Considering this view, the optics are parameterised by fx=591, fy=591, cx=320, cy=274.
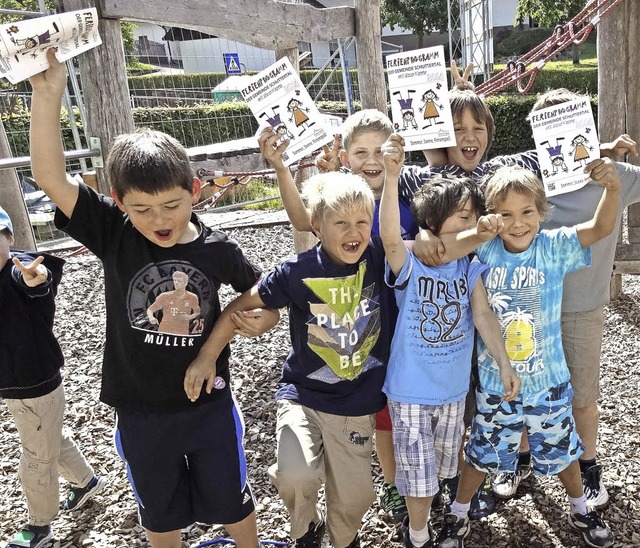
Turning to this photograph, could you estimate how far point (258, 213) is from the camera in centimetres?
866

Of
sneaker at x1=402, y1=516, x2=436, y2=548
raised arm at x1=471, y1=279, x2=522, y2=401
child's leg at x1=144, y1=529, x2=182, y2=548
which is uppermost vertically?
raised arm at x1=471, y1=279, x2=522, y2=401

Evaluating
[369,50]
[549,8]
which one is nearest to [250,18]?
[369,50]

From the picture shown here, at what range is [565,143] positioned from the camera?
2160mm

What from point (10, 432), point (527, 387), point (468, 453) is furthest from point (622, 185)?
point (10, 432)

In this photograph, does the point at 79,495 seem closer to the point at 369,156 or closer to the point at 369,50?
the point at 369,156

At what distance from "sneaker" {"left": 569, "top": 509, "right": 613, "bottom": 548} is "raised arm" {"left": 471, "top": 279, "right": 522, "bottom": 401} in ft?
2.09

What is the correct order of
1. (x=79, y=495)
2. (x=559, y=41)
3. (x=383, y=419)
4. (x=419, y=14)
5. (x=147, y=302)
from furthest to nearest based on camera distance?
(x=419, y=14) → (x=559, y=41) → (x=79, y=495) → (x=383, y=419) → (x=147, y=302)

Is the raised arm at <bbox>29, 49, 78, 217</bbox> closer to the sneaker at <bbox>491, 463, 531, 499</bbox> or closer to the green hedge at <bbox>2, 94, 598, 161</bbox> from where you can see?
the sneaker at <bbox>491, 463, 531, 499</bbox>

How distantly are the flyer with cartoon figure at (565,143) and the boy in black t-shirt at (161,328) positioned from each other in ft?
3.84

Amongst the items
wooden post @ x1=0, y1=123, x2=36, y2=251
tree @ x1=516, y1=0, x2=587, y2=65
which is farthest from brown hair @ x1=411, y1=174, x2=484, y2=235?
tree @ x1=516, y1=0, x2=587, y2=65

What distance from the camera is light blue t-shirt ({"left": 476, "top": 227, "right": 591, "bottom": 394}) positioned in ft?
6.94

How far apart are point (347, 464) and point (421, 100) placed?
1369mm

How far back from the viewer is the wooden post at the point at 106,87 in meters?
2.52

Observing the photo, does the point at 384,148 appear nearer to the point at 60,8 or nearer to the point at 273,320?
the point at 273,320
